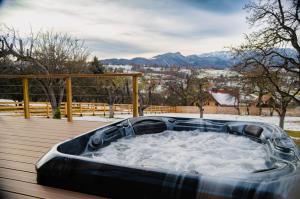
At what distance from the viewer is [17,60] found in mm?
8961

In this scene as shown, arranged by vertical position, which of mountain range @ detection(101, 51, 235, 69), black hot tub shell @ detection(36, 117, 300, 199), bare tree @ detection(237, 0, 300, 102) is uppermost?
bare tree @ detection(237, 0, 300, 102)

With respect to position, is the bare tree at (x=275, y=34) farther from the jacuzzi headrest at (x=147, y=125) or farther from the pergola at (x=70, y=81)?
the jacuzzi headrest at (x=147, y=125)

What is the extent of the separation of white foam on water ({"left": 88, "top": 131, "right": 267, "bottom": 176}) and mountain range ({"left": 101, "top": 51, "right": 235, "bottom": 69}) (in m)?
4.08

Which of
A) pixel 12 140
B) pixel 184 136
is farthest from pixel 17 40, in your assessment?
pixel 184 136

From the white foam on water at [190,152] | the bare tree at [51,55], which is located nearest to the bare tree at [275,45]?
the white foam on water at [190,152]

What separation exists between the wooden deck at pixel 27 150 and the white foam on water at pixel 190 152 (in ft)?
1.52

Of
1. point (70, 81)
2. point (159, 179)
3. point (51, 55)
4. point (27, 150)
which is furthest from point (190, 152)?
point (51, 55)

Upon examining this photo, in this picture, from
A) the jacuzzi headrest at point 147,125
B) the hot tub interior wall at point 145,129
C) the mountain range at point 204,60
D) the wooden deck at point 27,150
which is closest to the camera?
the wooden deck at point 27,150

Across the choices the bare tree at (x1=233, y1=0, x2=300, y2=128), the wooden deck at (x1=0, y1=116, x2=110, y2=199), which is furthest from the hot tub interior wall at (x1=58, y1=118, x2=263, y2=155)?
the bare tree at (x1=233, y1=0, x2=300, y2=128)

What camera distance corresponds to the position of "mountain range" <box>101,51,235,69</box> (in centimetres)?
660

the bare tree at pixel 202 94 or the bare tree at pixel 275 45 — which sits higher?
the bare tree at pixel 275 45

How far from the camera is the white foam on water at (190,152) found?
5.66 ft

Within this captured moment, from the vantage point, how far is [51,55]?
10.1 metres

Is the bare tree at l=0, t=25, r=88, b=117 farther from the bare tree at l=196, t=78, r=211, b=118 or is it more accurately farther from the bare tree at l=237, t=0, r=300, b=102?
the bare tree at l=237, t=0, r=300, b=102
